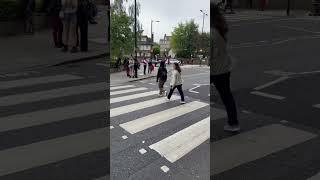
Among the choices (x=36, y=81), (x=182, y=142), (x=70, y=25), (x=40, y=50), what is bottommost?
(x=182, y=142)

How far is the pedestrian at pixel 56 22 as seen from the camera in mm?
1598

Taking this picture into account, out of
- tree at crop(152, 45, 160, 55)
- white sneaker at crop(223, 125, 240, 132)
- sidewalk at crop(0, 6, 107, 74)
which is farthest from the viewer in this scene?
tree at crop(152, 45, 160, 55)

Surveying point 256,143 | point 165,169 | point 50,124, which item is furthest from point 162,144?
point 50,124

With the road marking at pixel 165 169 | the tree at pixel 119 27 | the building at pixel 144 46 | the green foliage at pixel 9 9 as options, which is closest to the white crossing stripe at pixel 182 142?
the road marking at pixel 165 169

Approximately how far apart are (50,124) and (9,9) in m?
0.72

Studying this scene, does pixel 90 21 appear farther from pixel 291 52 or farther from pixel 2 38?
pixel 291 52

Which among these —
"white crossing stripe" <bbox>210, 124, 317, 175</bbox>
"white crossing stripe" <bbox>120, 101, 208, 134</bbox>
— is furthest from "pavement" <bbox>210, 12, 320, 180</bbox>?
"white crossing stripe" <bbox>120, 101, 208, 134</bbox>

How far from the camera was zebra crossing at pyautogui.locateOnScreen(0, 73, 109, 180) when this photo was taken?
1.87 m

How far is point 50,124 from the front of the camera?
196 centimetres

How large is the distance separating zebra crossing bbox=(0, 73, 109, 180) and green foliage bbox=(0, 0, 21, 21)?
409mm

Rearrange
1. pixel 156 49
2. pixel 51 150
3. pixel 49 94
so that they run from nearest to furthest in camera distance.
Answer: pixel 49 94 → pixel 51 150 → pixel 156 49

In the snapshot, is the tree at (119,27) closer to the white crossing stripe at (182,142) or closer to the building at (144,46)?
the building at (144,46)

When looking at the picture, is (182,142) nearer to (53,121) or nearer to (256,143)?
(256,143)

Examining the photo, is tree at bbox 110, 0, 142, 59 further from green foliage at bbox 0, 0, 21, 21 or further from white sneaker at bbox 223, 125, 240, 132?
white sneaker at bbox 223, 125, 240, 132
